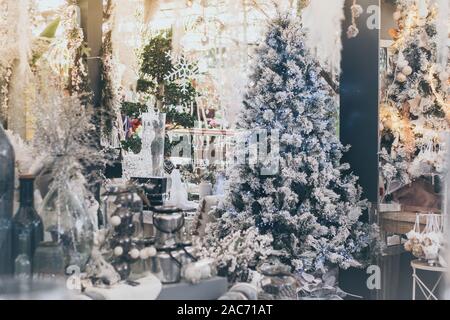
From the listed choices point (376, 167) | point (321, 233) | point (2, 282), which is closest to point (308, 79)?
point (376, 167)

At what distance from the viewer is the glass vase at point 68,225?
2955 millimetres

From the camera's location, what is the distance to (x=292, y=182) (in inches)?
145

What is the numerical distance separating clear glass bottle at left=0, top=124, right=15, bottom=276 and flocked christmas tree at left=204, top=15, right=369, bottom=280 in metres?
1.14

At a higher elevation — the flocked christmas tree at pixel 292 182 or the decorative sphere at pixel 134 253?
the flocked christmas tree at pixel 292 182

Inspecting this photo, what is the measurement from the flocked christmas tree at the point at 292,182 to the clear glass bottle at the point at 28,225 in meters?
1.04

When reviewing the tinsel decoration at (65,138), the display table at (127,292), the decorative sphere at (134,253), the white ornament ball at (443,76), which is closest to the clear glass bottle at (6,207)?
the tinsel decoration at (65,138)

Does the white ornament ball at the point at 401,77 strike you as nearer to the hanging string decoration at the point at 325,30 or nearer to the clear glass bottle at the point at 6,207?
the hanging string decoration at the point at 325,30

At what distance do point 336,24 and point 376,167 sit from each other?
0.92 m

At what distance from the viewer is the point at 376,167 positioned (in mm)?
3721

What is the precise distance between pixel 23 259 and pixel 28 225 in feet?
0.54

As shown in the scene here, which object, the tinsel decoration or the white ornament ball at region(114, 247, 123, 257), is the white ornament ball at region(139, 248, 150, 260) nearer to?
the white ornament ball at region(114, 247, 123, 257)
